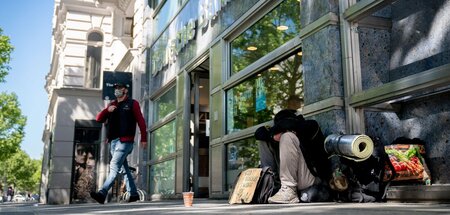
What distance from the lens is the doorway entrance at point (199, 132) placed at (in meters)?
10.0

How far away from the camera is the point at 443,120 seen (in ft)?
14.7

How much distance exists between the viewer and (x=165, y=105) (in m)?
12.2

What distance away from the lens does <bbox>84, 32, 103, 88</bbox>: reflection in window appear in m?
19.2

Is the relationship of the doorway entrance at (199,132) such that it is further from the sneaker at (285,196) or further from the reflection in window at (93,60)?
the reflection in window at (93,60)

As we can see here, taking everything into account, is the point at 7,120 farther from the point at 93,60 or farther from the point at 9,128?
the point at 93,60

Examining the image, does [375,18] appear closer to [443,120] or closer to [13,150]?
[443,120]

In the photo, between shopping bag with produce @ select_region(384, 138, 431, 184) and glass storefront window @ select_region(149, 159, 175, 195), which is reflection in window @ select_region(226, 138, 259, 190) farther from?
glass storefront window @ select_region(149, 159, 175, 195)

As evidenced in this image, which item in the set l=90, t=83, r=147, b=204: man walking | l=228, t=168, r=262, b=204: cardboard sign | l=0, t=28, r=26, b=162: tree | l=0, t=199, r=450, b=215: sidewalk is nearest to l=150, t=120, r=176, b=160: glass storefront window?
l=90, t=83, r=147, b=204: man walking

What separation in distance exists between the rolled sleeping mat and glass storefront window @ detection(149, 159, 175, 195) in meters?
6.98

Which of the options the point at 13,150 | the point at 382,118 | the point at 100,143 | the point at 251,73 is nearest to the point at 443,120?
the point at 382,118

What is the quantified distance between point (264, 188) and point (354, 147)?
1.17 m

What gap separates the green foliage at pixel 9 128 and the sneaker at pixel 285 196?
75.9ft

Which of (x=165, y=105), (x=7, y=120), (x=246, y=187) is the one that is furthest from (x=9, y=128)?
(x=246, y=187)

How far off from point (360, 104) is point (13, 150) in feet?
78.9
